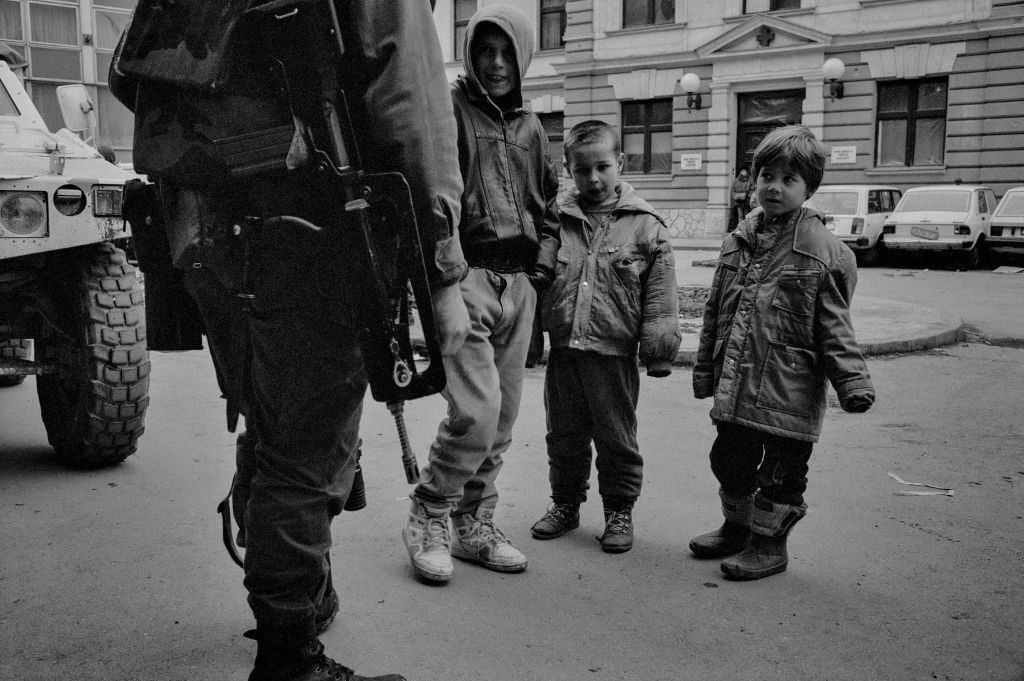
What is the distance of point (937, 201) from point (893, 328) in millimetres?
10669

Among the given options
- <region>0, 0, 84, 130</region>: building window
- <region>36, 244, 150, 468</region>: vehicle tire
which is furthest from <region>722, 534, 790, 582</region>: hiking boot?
<region>0, 0, 84, 130</region>: building window

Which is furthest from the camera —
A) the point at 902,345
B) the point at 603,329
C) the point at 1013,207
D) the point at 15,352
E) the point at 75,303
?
the point at 1013,207

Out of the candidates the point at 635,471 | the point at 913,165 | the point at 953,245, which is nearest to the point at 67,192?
the point at 635,471

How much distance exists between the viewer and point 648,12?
2480 centimetres

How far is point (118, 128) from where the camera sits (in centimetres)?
2838

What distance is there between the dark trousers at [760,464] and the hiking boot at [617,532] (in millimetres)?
376

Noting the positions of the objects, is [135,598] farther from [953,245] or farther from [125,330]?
[953,245]

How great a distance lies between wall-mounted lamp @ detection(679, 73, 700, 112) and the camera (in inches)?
919

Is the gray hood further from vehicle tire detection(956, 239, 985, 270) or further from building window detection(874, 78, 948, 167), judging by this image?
building window detection(874, 78, 948, 167)

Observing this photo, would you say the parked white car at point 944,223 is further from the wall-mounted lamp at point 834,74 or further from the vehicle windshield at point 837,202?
the wall-mounted lamp at point 834,74

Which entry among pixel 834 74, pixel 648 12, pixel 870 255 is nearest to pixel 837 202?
pixel 870 255

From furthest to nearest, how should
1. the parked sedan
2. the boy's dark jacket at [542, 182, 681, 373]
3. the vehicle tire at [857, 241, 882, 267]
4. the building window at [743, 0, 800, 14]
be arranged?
the building window at [743, 0, 800, 14] < the vehicle tire at [857, 241, 882, 267] < the parked sedan < the boy's dark jacket at [542, 182, 681, 373]

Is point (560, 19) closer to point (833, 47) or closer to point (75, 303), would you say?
point (833, 47)

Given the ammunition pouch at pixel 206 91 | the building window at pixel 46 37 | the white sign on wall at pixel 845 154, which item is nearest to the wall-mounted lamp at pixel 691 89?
the white sign on wall at pixel 845 154
